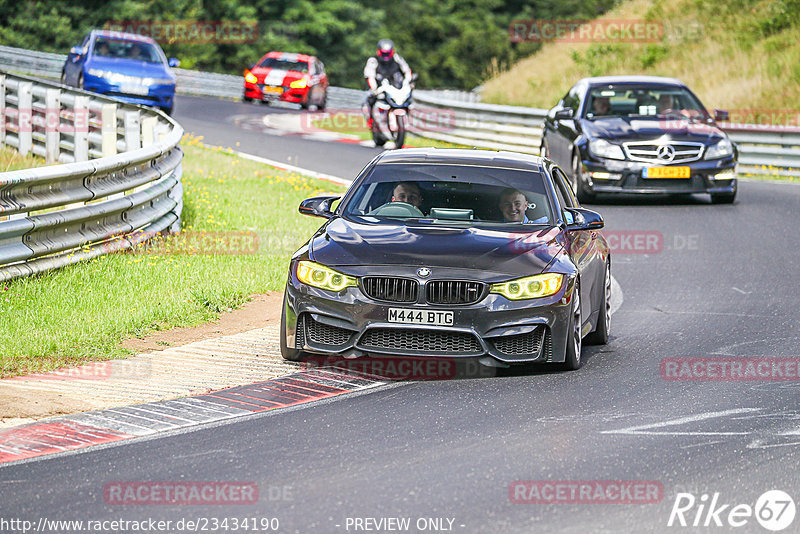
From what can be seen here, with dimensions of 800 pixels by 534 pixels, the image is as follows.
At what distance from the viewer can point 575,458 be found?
21.4 feet

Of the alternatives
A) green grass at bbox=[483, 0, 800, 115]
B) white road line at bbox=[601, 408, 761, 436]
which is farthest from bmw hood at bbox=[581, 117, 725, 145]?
green grass at bbox=[483, 0, 800, 115]

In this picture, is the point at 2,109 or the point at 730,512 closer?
the point at 730,512

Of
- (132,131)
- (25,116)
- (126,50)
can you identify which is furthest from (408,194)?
(126,50)

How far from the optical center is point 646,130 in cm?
1845

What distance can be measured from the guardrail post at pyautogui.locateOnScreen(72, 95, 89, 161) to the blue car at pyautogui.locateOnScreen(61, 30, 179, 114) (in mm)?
8879

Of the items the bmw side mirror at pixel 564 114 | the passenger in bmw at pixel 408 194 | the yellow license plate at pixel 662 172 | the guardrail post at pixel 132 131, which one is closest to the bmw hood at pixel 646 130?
the bmw side mirror at pixel 564 114

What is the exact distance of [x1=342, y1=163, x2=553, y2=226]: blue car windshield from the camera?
948cm

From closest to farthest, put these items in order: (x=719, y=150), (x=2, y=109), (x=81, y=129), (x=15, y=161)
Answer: (x=719, y=150) < (x=81, y=129) < (x=15, y=161) < (x=2, y=109)

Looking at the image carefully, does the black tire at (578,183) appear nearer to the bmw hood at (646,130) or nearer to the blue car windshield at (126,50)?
the bmw hood at (646,130)

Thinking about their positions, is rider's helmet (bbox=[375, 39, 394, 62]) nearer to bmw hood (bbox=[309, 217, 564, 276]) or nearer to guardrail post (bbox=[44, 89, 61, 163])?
guardrail post (bbox=[44, 89, 61, 163])

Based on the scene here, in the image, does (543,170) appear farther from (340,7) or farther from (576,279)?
(340,7)

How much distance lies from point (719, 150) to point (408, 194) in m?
9.74

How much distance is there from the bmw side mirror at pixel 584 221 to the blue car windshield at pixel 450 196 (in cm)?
18

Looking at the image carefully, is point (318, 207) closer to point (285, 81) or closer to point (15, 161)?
point (15, 161)
